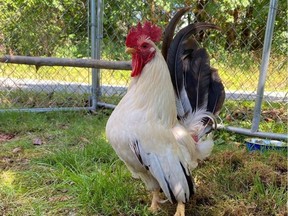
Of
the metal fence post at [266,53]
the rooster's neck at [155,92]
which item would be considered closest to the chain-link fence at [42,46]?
the metal fence post at [266,53]

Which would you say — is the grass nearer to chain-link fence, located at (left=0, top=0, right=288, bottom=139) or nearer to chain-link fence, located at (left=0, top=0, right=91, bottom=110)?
chain-link fence, located at (left=0, top=0, right=288, bottom=139)

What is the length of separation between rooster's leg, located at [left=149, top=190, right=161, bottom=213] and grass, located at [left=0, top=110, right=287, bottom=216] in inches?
1.4

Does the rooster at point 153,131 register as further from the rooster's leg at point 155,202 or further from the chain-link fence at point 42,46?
the chain-link fence at point 42,46

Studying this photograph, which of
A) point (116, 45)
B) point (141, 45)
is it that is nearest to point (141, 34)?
point (141, 45)

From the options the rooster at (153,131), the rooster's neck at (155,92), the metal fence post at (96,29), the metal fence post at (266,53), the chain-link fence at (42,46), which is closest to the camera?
the rooster at (153,131)

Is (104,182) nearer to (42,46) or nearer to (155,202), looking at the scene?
(155,202)

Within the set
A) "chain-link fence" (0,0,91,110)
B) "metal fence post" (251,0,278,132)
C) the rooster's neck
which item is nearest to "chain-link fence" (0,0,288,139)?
"chain-link fence" (0,0,91,110)

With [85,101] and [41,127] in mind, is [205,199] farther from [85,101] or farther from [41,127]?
[85,101]

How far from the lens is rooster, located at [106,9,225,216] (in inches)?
62.0

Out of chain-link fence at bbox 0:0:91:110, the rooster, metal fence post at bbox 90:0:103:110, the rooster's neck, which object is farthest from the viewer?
chain-link fence at bbox 0:0:91:110

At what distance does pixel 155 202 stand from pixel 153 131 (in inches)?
20.6

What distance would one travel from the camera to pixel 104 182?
1.97m

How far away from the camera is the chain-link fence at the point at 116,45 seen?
3637 millimetres

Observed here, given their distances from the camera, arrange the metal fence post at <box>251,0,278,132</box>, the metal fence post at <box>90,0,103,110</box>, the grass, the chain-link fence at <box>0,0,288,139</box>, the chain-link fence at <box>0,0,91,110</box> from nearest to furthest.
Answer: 1. the grass
2. the metal fence post at <box>251,0,278,132</box>
3. the chain-link fence at <box>0,0,288,139</box>
4. the metal fence post at <box>90,0,103,110</box>
5. the chain-link fence at <box>0,0,91,110</box>
